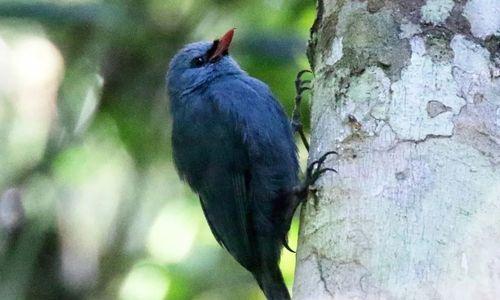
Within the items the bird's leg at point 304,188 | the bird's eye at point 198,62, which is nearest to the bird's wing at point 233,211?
the bird's leg at point 304,188

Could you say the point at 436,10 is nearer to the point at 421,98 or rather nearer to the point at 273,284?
the point at 421,98

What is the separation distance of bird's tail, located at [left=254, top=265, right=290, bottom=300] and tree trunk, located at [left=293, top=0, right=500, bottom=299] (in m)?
1.13

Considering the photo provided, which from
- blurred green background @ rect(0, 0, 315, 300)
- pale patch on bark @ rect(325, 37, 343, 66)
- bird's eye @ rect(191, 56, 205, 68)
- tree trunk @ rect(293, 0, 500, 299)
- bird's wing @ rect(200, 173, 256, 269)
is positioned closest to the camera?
tree trunk @ rect(293, 0, 500, 299)

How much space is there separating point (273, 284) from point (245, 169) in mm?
555

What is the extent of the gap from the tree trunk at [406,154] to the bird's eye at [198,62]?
142cm

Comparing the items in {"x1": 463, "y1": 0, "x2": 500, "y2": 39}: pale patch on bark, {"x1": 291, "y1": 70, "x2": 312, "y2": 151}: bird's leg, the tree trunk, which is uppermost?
{"x1": 291, "y1": 70, "x2": 312, "y2": 151}: bird's leg

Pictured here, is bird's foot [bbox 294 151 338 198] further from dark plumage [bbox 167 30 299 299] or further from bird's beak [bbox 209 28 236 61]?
bird's beak [bbox 209 28 236 61]

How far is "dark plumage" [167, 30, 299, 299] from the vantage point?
4.41 metres

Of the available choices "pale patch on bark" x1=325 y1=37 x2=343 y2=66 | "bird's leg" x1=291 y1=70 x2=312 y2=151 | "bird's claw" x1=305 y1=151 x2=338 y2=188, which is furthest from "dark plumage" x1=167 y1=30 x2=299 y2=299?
"pale patch on bark" x1=325 y1=37 x2=343 y2=66

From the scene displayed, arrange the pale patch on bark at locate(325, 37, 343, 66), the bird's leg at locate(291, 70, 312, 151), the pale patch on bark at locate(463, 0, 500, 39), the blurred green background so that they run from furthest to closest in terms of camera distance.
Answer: the blurred green background
the bird's leg at locate(291, 70, 312, 151)
the pale patch on bark at locate(325, 37, 343, 66)
the pale patch on bark at locate(463, 0, 500, 39)

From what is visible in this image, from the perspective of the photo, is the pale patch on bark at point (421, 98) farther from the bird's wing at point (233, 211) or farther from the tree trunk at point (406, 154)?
the bird's wing at point (233, 211)

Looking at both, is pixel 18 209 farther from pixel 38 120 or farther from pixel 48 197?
pixel 38 120

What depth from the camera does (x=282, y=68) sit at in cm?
543

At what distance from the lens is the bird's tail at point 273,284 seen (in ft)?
14.6
